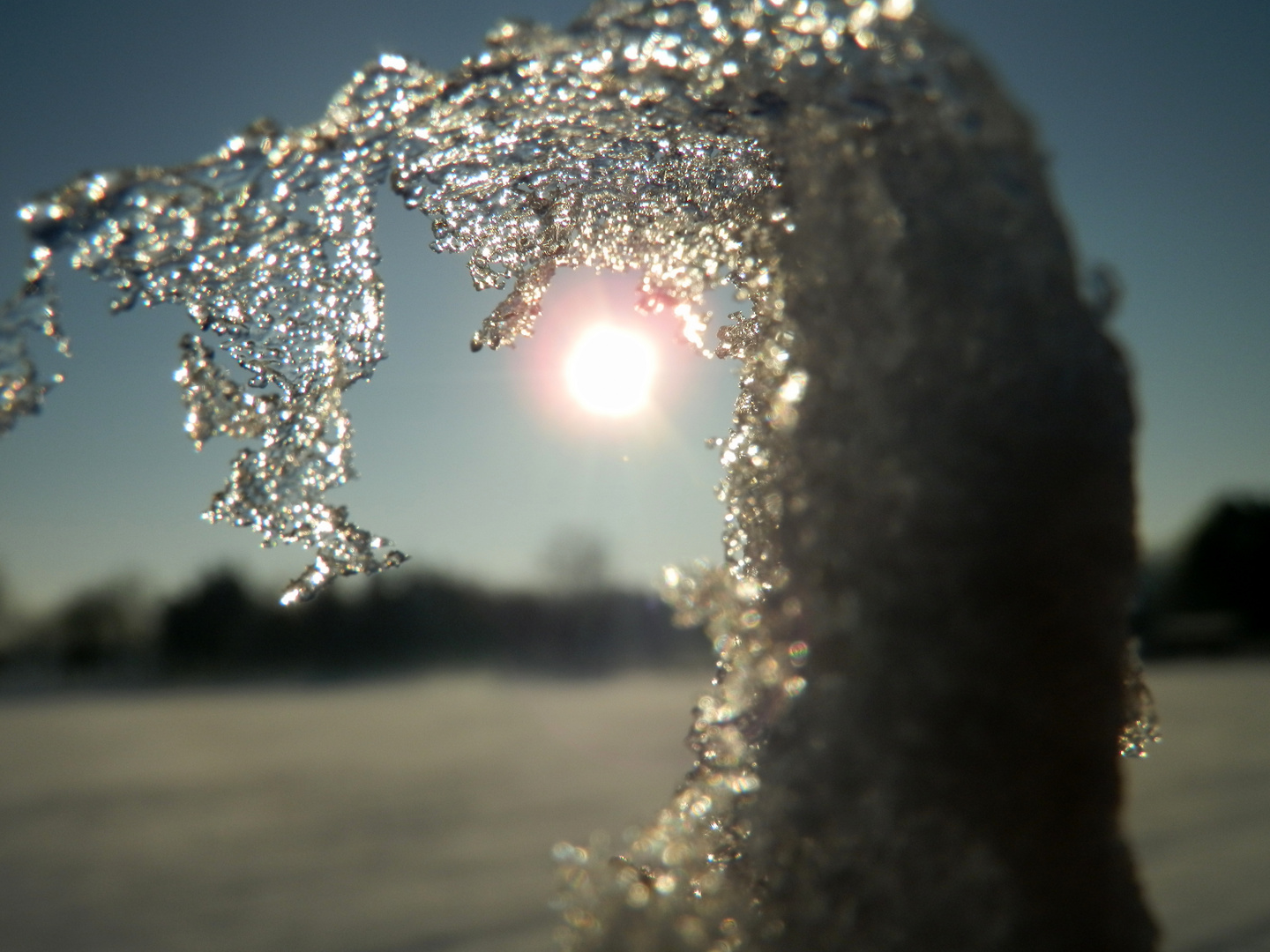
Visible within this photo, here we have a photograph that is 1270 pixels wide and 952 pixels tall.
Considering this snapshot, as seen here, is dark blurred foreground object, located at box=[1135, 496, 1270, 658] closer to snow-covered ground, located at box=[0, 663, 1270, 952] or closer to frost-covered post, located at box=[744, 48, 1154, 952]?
snow-covered ground, located at box=[0, 663, 1270, 952]

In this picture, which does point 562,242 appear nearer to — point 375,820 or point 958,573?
point 958,573

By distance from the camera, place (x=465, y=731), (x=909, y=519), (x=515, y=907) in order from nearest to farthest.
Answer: (x=909, y=519) < (x=515, y=907) < (x=465, y=731)

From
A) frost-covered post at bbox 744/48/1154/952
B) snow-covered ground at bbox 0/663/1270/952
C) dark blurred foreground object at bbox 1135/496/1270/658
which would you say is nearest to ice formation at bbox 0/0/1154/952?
frost-covered post at bbox 744/48/1154/952

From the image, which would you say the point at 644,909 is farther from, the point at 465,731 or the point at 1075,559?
the point at 465,731

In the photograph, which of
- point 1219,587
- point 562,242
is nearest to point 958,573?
point 562,242

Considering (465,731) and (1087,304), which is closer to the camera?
(1087,304)

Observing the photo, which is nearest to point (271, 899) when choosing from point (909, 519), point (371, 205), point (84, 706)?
point (371, 205)
